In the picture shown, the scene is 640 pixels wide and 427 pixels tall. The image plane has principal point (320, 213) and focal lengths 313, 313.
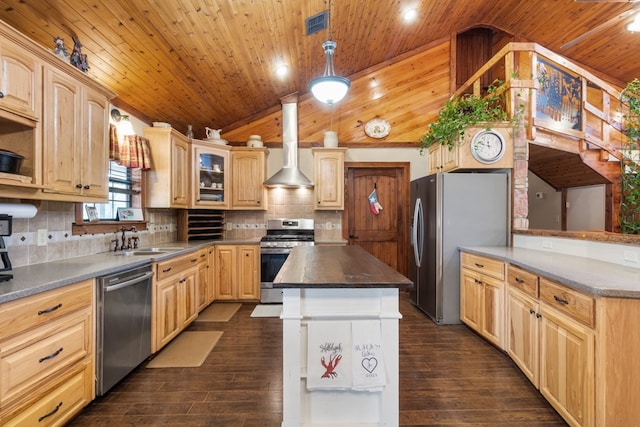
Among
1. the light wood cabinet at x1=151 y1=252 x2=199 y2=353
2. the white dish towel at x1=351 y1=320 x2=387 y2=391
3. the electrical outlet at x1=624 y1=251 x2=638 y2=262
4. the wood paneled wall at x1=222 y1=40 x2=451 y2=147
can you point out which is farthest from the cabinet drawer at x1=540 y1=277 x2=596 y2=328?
the wood paneled wall at x1=222 y1=40 x2=451 y2=147

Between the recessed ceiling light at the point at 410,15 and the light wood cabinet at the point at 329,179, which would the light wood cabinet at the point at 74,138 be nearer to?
the light wood cabinet at the point at 329,179

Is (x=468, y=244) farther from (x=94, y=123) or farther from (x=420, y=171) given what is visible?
(x=94, y=123)

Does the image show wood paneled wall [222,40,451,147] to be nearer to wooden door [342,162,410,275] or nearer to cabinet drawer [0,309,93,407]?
wooden door [342,162,410,275]

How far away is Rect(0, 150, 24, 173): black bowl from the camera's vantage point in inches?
67.4

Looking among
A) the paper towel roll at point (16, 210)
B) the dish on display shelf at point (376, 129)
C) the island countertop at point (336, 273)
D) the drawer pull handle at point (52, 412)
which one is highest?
the dish on display shelf at point (376, 129)

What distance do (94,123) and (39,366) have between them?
172 cm

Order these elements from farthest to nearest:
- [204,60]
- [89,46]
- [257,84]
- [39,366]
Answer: [257,84] → [204,60] → [89,46] → [39,366]

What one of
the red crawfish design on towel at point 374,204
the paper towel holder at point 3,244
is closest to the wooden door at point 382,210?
the red crawfish design on towel at point 374,204

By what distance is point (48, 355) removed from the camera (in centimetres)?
170

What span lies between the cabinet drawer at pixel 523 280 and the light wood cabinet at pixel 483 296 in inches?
6.2

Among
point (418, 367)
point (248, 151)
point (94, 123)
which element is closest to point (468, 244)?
point (418, 367)

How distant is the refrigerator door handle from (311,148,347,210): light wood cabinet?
1.15 meters

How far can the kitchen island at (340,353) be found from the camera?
168 centimetres

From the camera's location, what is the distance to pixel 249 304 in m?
4.39
